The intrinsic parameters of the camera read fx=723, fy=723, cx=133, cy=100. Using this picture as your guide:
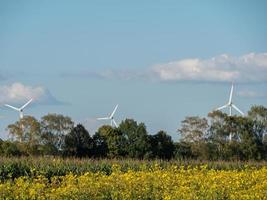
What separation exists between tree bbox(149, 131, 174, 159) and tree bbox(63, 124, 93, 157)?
17.1 ft

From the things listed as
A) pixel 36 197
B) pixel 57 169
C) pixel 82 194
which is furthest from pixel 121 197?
pixel 57 169

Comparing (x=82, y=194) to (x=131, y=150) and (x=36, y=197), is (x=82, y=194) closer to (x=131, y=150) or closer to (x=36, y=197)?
(x=36, y=197)

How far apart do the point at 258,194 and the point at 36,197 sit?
11.8 feet

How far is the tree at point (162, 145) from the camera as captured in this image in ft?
195

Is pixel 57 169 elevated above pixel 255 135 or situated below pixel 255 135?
below

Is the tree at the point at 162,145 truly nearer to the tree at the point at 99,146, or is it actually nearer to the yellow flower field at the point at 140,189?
the tree at the point at 99,146

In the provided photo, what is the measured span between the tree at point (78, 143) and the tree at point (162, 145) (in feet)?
17.1

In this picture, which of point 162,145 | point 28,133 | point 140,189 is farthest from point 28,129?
point 140,189

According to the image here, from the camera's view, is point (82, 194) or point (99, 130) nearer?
point (82, 194)

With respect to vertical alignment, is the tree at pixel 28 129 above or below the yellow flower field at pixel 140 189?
above

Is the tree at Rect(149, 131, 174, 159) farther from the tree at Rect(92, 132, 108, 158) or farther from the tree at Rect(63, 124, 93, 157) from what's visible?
the tree at Rect(63, 124, 93, 157)

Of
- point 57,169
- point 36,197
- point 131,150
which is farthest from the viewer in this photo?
point 131,150

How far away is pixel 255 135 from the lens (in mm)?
62688

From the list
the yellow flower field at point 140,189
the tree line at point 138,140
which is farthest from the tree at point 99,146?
the yellow flower field at point 140,189
